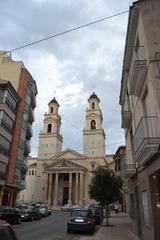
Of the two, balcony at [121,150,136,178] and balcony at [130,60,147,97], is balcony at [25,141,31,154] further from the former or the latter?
balcony at [130,60,147,97]

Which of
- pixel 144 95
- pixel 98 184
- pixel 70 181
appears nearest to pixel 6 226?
pixel 144 95

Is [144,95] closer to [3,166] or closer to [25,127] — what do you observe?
[3,166]

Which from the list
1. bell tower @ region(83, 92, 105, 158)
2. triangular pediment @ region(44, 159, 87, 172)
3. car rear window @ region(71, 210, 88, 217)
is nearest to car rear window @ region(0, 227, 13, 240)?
car rear window @ region(71, 210, 88, 217)

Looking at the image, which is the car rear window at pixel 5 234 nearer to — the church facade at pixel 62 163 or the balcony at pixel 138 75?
the balcony at pixel 138 75

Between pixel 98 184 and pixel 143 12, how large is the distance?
57.5ft

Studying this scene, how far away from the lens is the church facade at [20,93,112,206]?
73625 mm

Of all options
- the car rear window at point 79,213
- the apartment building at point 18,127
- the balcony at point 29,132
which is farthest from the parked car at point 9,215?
the balcony at point 29,132

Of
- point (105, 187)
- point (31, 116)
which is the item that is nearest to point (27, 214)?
point (105, 187)

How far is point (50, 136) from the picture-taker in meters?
83.6

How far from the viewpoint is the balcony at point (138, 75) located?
938 centimetres

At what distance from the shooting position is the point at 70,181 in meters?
73.4

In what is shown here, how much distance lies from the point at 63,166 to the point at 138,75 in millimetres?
67336

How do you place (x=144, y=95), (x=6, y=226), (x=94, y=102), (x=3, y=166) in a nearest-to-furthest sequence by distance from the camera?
(x=6, y=226)
(x=144, y=95)
(x=3, y=166)
(x=94, y=102)

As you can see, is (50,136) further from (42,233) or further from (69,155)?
(42,233)
